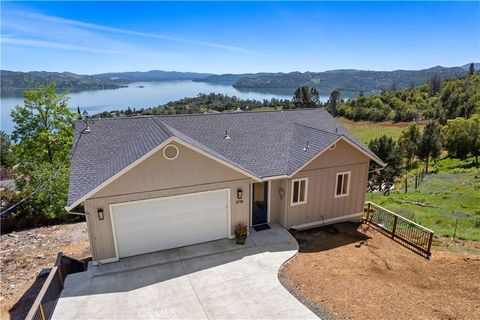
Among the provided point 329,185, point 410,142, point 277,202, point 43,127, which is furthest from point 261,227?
point 410,142

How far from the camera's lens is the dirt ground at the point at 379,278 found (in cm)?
750

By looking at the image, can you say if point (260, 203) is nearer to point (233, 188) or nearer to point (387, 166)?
point (233, 188)

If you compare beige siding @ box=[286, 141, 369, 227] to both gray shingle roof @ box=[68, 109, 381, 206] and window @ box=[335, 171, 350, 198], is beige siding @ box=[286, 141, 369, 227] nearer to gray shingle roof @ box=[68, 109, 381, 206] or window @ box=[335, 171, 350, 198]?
window @ box=[335, 171, 350, 198]

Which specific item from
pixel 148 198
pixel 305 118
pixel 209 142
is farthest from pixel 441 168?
pixel 148 198

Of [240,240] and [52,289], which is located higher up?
[52,289]

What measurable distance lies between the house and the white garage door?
34mm

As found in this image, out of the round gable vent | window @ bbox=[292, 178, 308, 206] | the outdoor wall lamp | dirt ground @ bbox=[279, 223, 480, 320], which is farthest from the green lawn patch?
the outdoor wall lamp

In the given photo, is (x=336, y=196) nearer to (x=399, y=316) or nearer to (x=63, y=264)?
(x=399, y=316)

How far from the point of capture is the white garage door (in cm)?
960

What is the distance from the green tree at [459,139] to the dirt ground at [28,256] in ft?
143

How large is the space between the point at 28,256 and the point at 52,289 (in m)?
4.46

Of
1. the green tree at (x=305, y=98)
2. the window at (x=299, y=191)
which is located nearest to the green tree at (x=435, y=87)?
the green tree at (x=305, y=98)

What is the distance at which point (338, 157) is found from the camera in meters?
12.0

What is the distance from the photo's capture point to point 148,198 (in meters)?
9.58
